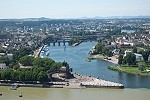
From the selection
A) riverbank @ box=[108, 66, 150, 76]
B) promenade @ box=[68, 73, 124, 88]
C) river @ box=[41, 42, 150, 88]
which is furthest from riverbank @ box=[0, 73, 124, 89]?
riverbank @ box=[108, 66, 150, 76]

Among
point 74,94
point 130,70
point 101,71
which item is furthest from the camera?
point 101,71

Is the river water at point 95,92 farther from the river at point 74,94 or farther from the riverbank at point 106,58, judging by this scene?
the riverbank at point 106,58

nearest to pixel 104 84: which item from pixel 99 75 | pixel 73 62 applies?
pixel 99 75

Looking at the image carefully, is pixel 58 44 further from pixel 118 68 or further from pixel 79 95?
pixel 79 95

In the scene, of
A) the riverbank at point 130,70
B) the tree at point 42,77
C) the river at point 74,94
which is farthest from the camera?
the riverbank at point 130,70

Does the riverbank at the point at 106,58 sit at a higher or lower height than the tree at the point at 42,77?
lower

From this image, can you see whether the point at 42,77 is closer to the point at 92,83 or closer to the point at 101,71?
the point at 92,83

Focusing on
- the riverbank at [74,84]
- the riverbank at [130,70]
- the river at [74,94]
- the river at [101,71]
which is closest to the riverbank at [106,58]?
the river at [101,71]

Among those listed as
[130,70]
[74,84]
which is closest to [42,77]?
[74,84]

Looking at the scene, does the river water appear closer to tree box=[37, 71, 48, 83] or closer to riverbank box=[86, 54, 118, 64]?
tree box=[37, 71, 48, 83]

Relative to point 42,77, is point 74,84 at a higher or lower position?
lower

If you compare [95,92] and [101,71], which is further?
[101,71]
